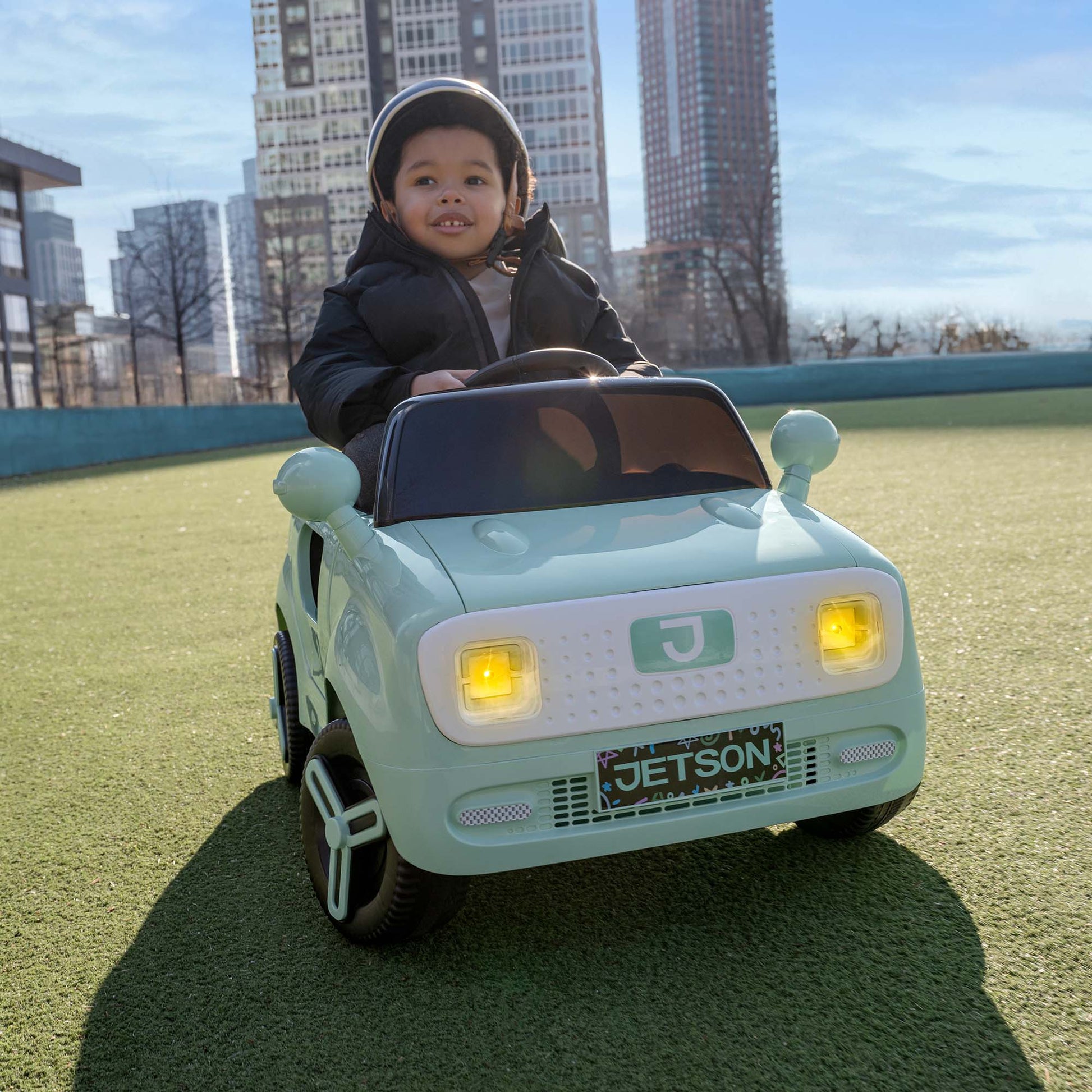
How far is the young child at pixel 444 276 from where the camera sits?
3.22m

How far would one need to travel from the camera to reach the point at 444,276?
3.28 m

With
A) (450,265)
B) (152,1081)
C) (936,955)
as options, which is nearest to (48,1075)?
(152,1081)

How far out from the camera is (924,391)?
3067cm

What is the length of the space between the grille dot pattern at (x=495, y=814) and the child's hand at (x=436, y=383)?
4.00 ft

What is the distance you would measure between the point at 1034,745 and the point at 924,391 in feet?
96.3

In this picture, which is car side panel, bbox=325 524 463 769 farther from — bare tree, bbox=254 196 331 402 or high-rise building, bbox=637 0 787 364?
high-rise building, bbox=637 0 787 364

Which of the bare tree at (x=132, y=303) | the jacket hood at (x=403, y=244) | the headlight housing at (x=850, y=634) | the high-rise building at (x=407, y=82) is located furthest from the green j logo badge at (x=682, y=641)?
the high-rise building at (x=407, y=82)

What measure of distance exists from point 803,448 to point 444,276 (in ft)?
4.17

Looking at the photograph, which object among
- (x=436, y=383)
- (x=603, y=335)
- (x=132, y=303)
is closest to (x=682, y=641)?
(x=436, y=383)

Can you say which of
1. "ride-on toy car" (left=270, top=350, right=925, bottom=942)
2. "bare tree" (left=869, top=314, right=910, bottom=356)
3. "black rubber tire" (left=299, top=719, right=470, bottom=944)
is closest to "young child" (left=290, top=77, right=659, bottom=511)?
"ride-on toy car" (left=270, top=350, right=925, bottom=942)

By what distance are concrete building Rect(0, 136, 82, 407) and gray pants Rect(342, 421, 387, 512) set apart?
2077 inches

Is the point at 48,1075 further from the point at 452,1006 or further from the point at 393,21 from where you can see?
the point at 393,21

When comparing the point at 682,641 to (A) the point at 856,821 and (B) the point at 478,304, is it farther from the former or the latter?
(B) the point at 478,304

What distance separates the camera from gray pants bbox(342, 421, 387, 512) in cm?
285
